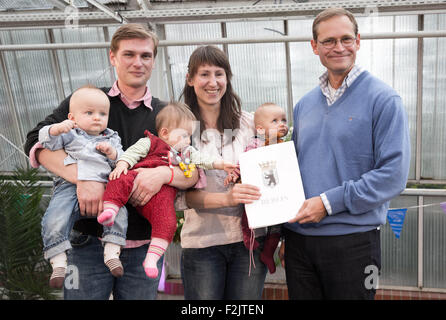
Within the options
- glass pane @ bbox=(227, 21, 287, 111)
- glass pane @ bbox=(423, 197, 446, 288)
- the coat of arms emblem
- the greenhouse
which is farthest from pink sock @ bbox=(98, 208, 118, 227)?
glass pane @ bbox=(423, 197, 446, 288)

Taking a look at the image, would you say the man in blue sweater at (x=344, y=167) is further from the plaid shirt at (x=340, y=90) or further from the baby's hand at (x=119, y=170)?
the baby's hand at (x=119, y=170)

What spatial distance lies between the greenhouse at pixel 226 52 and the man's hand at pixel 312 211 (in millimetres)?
712

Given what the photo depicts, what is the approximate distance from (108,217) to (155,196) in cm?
18

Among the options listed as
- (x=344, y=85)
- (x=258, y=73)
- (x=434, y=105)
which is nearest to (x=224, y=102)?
(x=344, y=85)

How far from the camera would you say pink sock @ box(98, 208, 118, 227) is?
1137 mm

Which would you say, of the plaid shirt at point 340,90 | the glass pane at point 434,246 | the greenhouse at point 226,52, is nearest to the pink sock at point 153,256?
the plaid shirt at point 340,90

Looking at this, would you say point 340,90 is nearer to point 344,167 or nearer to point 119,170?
point 344,167

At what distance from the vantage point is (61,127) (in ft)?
3.67

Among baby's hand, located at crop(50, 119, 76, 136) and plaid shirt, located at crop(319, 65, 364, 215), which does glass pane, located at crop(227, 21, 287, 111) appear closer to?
plaid shirt, located at crop(319, 65, 364, 215)

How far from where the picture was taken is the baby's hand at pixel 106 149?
46.6 inches

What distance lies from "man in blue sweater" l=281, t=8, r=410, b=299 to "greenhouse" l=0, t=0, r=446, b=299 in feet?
1.81

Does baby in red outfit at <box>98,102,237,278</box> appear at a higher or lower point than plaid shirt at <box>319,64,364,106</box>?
lower
